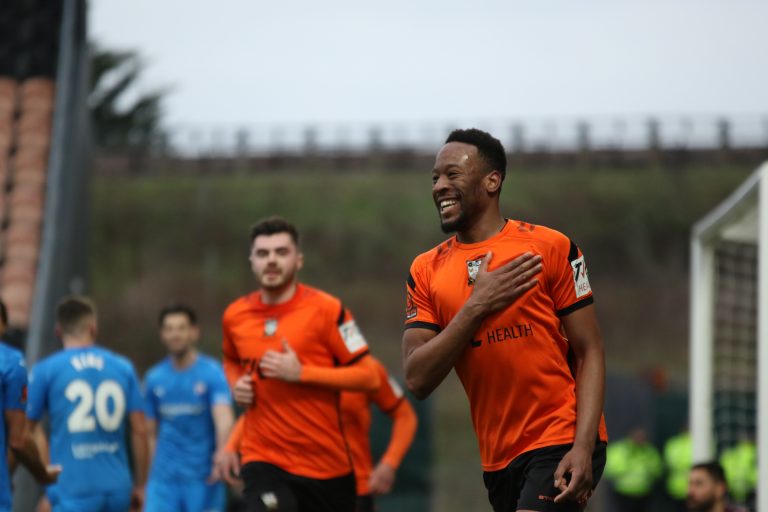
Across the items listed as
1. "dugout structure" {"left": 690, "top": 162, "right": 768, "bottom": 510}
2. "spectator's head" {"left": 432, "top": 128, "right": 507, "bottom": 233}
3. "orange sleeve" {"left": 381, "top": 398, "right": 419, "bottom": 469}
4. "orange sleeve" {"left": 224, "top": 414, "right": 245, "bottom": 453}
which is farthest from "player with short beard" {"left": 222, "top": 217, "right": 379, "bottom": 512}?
"dugout structure" {"left": 690, "top": 162, "right": 768, "bottom": 510}

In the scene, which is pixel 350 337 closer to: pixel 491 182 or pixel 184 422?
pixel 491 182

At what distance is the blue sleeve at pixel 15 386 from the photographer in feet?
21.4

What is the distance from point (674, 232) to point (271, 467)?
42589mm

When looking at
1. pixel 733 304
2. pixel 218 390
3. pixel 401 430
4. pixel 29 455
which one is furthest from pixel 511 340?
pixel 733 304

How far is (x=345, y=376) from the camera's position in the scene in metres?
7.20

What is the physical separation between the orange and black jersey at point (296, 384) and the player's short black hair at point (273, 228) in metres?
0.35

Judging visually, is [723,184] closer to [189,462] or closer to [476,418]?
[189,462]

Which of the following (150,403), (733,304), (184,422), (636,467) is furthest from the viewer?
(636,467)

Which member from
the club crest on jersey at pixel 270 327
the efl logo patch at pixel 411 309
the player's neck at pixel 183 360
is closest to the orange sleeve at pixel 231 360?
the club crest on jersey at pixel 270 327

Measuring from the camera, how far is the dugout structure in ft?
28.7

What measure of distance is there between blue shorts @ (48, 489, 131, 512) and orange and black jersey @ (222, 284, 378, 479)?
1676 mm

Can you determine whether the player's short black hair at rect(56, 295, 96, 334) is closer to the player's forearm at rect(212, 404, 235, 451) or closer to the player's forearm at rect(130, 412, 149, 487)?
the player's forearm at rect(130, 412, 149, 487)

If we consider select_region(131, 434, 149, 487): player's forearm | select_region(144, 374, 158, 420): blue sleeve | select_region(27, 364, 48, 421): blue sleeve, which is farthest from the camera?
select_region(144, 374, 158, 420): blue sleeve

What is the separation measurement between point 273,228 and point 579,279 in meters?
2.74
